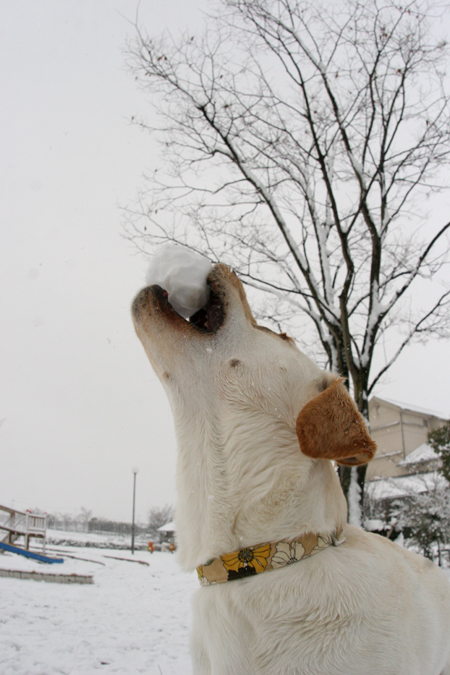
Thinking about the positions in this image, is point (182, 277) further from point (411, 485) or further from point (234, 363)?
point (411, 485)

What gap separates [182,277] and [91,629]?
6.63 metres

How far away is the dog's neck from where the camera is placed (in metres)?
1.84

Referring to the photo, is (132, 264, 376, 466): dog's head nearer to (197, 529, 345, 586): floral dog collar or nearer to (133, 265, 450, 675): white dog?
(133, 265, 450, 675): white dog

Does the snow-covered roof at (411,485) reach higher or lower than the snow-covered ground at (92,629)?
higher

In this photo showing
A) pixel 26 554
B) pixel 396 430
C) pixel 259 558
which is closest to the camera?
pixel 259 558

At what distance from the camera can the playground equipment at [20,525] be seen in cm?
1518

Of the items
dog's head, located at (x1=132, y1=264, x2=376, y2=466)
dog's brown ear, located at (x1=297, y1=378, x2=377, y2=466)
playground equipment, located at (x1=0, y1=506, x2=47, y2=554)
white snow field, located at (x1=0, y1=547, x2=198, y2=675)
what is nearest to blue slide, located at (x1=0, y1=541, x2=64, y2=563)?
playground equipment, located at (x1=0, y1=506, x2=47, y2=554)

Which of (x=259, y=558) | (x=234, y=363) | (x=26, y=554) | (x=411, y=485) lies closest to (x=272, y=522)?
(x=259, y=558)

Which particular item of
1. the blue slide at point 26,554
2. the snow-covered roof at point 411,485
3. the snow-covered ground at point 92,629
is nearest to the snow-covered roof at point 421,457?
the snow-covered roof at point 411,485

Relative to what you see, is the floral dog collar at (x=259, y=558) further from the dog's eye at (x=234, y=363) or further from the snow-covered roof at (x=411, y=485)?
the snow-covered roof at (x=411, y=485)

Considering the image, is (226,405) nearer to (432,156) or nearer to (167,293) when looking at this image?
(167,293)

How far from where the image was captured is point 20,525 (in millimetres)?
15727

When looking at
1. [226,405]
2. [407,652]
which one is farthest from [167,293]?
[407,652]

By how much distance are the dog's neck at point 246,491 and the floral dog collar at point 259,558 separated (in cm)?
3
